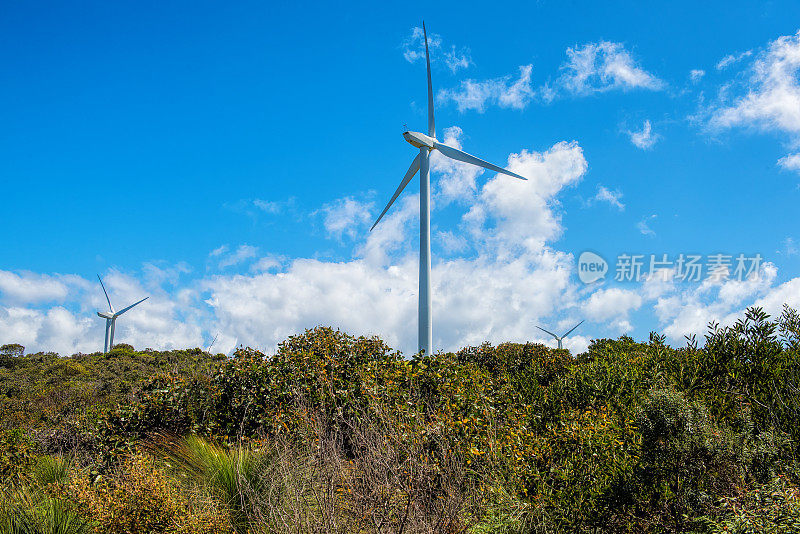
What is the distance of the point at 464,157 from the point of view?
27422mm

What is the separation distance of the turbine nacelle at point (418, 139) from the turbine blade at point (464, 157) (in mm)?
442

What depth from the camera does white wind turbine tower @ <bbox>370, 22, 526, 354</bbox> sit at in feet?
79.3

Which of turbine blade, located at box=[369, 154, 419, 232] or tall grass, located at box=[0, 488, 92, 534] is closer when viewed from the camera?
tall grass, located at box=[0, 488, 92, 534]

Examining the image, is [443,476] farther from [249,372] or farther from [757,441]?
[249,372]

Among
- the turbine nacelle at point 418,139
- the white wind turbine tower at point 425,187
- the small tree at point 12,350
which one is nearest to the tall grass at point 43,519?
the white wind turbine tower at point 425,187

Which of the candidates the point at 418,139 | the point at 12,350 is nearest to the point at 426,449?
the point at 418,139

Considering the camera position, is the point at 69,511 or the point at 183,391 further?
the point at 183,391

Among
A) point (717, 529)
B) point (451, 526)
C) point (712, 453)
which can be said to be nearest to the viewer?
point (717, 529)

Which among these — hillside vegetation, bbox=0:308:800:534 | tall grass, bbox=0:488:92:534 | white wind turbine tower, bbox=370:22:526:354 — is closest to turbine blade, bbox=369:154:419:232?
white wind turbine tower, bbox=370:22:526:354

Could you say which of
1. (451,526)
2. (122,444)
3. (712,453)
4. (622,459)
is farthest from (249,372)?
(712,453)

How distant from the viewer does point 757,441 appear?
6.25 m

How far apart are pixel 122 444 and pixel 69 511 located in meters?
3.87

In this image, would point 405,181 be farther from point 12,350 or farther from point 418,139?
point 12,350

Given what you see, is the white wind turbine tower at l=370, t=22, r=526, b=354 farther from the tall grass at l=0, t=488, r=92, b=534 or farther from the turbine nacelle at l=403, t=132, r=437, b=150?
the tall grass at l=0, t=488, r=92, b=534
